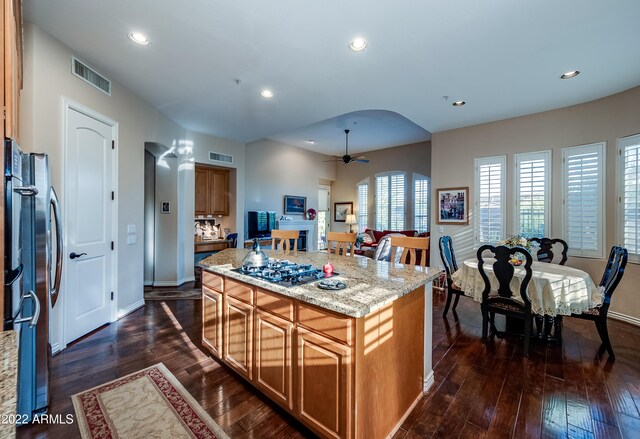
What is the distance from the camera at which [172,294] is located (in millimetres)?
4664

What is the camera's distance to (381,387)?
5.36ft

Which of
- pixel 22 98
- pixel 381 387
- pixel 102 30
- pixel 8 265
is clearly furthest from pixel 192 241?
pixel 381 387

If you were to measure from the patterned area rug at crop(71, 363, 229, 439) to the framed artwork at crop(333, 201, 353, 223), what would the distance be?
7.72 m

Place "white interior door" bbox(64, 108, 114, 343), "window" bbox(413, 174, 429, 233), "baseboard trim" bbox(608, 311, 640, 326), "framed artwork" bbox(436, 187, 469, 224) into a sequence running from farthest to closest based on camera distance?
1. "window" bbox(413, 174, 429, 233)
2. "framed artwork" bbox(436, 187, 469, 224)
3. "baseboard trim" bbox(608, 311, 640, 326)
4. "white interior door" bbox(64, 108, 114, 343)

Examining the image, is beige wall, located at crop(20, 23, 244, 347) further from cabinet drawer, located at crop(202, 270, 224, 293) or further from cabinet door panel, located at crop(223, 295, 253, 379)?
cabinet door panel, located at crop(223, 295, 253, 379)

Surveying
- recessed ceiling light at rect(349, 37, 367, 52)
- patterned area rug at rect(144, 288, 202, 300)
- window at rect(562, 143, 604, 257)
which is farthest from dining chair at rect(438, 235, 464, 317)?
patterned area rug at rect(144, 288, 202, 300)

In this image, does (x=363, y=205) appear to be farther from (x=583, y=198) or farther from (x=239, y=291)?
(x=239, y=291)

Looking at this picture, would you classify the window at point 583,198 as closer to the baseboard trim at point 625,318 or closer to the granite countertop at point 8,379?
the baseboard trim at point 625,318

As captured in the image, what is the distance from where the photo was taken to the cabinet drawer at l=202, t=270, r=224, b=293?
241 centimetres

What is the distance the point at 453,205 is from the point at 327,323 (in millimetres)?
4722

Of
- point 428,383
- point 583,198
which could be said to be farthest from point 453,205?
point 428,383

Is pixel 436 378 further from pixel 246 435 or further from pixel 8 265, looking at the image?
pixel 8 265

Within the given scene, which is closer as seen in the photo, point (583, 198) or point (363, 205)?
point (583, 198)

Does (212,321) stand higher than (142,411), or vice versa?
(212,321)
